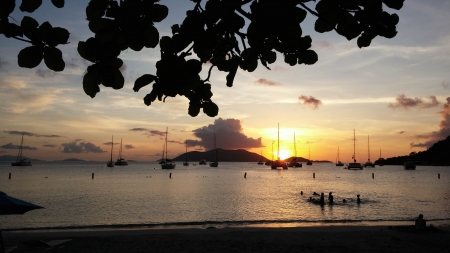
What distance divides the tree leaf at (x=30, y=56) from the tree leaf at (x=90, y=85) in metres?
0.28

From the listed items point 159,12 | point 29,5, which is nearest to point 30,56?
point 29,5

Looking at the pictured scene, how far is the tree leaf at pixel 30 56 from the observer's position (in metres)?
1.83

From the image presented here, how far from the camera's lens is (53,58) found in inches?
74.2

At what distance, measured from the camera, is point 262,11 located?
1.73 m

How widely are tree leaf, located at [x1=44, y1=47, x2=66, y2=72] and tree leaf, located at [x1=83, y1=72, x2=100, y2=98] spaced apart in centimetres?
21

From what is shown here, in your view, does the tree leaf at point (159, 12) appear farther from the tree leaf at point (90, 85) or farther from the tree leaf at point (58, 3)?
the tree leaf at point (58, 3)

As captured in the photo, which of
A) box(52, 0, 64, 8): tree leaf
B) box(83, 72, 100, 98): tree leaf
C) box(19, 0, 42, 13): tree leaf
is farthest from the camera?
box(52, 0, 64, 8): tree leaf

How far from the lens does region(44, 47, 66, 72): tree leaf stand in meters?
1.87

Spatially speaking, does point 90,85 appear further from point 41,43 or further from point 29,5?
point 29,5

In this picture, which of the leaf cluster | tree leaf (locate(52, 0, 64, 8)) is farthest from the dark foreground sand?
the leaf cluster

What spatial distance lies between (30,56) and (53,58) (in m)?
0.11

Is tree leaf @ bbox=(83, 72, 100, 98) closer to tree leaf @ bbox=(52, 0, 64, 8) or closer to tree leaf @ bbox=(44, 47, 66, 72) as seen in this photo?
tree leaf @ bbox=(44, 47, 66, 72)

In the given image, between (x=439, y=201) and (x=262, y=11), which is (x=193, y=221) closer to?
(x=262, y=11)

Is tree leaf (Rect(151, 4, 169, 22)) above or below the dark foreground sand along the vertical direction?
above
